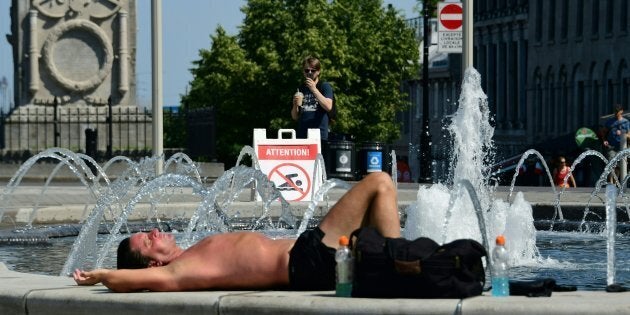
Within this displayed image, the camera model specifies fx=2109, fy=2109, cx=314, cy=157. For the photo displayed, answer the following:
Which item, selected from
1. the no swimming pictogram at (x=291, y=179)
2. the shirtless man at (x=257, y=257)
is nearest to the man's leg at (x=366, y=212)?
the shirtless man at (x=257, y=257)

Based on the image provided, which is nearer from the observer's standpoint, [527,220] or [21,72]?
[527,220]

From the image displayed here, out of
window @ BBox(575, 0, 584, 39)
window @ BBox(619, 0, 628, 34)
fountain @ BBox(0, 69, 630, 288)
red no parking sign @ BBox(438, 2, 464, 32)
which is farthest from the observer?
window @ BBox(575, 0, 584, 39)

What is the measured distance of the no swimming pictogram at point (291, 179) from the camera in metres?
25.8

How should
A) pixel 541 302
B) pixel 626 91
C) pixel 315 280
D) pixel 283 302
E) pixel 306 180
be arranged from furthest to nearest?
pixel 626 91 < pixel 306 180 < pixel 315 280 < pixel 283 302 < pixel 541 302

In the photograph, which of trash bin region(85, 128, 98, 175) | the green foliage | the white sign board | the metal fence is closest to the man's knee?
the white sign board

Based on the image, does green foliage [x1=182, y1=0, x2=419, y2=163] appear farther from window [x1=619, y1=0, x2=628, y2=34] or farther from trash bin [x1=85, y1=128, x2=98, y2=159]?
trash bin [x1=85, y1=128, x2=98, y2=159]

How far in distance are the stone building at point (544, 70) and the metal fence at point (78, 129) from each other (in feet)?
58.6

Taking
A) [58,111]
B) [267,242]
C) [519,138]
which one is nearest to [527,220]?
[267,242]

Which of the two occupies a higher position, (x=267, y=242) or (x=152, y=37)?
(x=152, y=37)

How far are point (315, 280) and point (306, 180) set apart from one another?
52.7 ft

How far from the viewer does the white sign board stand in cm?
3253

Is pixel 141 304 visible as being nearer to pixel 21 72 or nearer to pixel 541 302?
pixel 541 302

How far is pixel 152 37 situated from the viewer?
2806 centimetres

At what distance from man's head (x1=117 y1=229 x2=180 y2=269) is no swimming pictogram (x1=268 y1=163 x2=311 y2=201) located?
14949 millimetres
